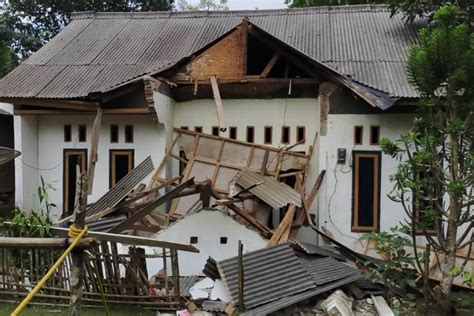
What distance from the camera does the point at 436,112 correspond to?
7980 mm

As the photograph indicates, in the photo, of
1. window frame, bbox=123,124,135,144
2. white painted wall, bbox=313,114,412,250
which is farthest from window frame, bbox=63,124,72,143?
white painted wall, bbox=313,114,412,250

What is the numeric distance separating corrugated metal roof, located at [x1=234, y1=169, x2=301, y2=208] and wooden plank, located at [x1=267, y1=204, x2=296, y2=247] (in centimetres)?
19

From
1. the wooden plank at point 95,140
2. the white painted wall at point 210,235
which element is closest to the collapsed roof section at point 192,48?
the wooden plank at point 95,140

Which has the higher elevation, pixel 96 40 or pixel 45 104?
pixel 96 40

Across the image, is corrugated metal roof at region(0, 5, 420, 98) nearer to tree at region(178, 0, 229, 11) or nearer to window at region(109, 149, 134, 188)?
window at region(109, 149, 134, 188)

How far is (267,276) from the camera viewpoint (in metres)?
7.58

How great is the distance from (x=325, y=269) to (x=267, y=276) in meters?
1.08

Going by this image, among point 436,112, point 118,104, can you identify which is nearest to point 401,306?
point 436,112

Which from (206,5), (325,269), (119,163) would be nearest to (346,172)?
(325,269)

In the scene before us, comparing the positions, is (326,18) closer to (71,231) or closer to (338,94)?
(338,94)

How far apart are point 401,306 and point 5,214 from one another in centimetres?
1027

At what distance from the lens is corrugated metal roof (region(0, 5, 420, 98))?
1105 centimetres

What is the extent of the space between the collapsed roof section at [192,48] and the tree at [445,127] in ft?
5.88

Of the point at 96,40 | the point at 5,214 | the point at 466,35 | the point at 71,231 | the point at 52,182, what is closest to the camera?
the point at 71,231
